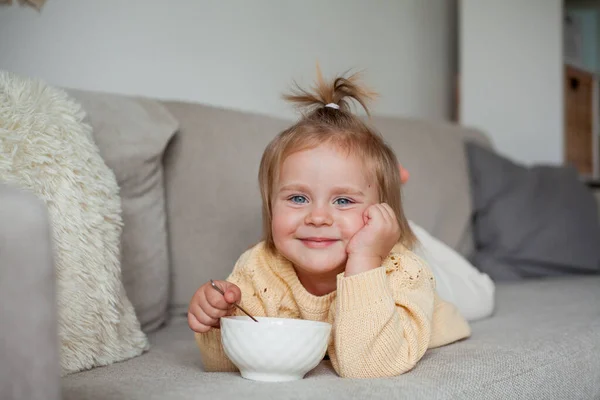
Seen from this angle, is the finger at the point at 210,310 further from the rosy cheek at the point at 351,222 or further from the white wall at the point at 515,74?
the white wall at the point at 515,74

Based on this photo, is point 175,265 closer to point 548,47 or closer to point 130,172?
point 130,172

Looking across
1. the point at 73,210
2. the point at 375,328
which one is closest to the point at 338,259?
the point at 375,328

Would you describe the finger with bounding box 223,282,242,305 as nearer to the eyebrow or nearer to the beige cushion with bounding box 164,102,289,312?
the eyebrow

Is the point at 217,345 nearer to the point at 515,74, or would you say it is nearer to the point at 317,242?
the point at 317,242

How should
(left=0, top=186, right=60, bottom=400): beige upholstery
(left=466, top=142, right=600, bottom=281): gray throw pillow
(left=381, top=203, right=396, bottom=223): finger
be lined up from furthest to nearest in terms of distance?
(left=466, top=142, right=600, bottom=281): gray throw pillow → (left=381, top=203, right=396, bottom=223): finger → (left=0, top=186, right=60, bottom=400): beige upholstery

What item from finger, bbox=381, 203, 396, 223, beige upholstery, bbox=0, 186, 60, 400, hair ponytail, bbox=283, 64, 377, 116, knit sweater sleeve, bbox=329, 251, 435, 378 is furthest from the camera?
hair ponytail, bbox=283, 64, 377, 116

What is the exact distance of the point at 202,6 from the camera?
7.57 feet

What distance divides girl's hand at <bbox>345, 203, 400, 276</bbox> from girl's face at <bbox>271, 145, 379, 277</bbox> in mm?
28

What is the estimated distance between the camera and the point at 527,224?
238 centimetres

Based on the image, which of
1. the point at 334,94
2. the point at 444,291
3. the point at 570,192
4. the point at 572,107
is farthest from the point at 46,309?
the point at 572,107

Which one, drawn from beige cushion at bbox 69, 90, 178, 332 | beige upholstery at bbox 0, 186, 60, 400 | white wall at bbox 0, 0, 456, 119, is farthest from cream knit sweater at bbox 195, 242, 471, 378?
white wall at bbox 0, 0, 456, 119

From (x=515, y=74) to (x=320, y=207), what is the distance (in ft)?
8.10

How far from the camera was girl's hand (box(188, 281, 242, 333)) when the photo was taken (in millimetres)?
1158

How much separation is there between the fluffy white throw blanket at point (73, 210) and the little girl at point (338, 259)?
155 millimetres
